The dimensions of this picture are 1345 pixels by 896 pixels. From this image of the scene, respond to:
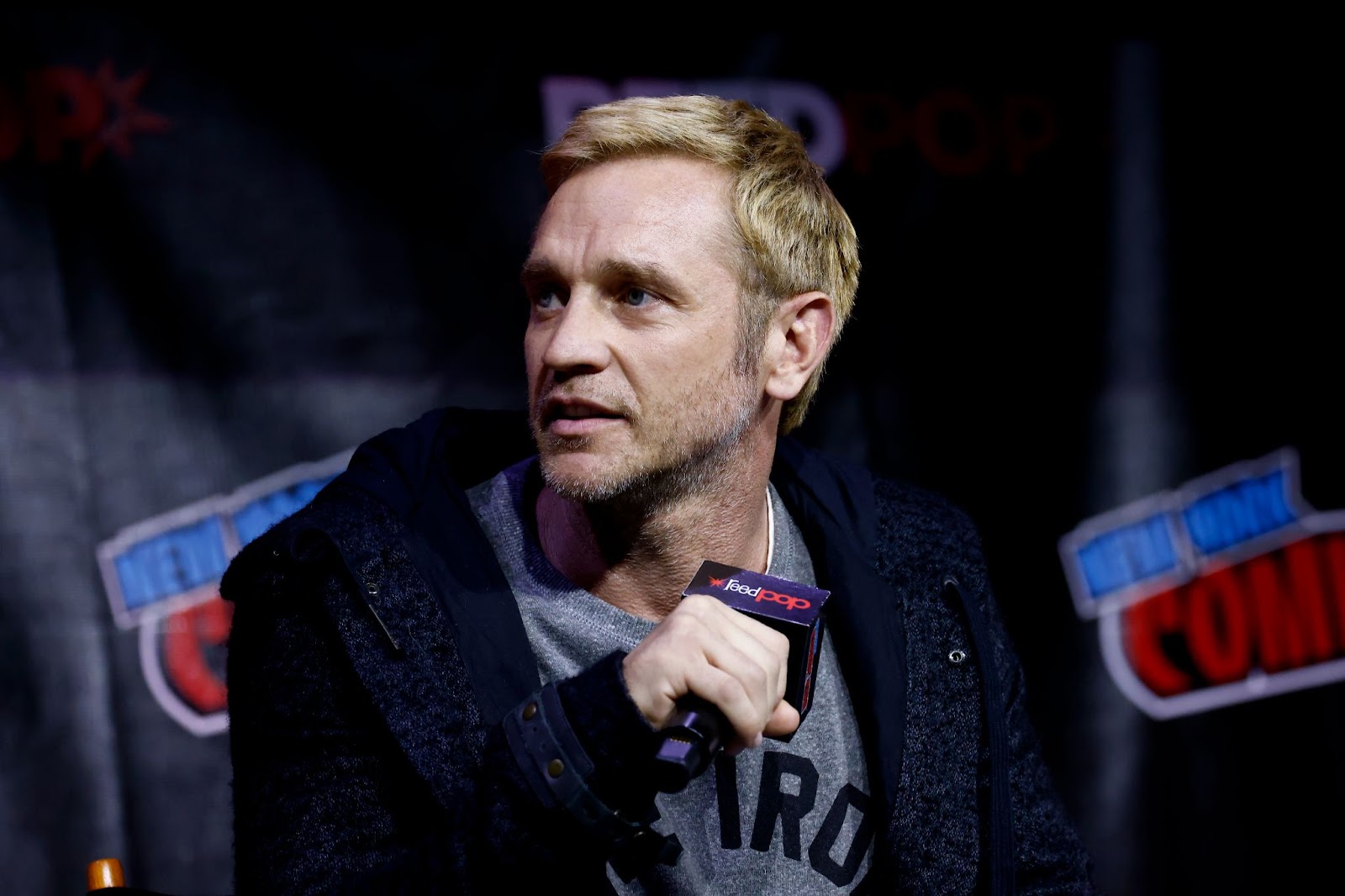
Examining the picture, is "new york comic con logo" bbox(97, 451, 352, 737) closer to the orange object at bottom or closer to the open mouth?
the orange object at bottom

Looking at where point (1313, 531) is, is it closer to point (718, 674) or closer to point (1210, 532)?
point (1210, 532)

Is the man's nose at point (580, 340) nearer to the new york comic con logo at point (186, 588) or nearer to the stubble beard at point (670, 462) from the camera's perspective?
the stubble beard at point (670, 462)

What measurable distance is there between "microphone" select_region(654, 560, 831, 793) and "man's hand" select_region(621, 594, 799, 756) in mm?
15

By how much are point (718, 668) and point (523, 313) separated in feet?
4.32

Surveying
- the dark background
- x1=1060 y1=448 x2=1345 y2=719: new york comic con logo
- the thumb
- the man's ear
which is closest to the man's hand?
the thumb

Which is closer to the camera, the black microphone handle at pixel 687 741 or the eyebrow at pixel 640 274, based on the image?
the black microphone handle at pixel 687 741

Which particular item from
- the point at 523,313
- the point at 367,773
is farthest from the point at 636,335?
the point at 523,313

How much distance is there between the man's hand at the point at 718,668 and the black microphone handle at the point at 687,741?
1 cm

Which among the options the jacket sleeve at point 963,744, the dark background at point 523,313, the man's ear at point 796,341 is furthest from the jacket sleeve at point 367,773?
the dark background at point 523,313

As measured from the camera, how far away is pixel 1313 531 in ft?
8.71

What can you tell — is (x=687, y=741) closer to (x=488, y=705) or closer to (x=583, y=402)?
(x=488, y=705)

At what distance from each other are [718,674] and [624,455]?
0.49 meters

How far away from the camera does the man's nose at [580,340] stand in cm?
153

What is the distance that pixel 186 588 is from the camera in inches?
84.8
